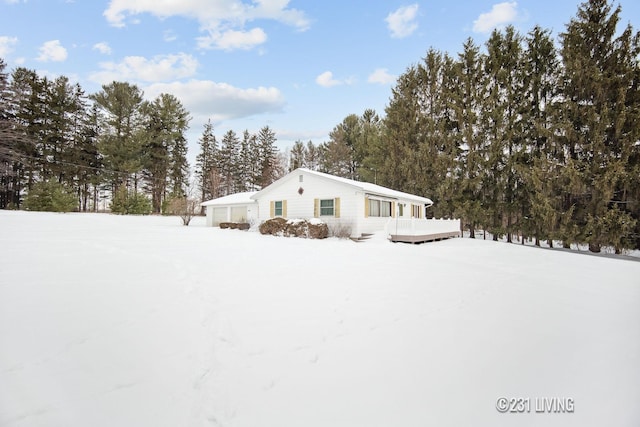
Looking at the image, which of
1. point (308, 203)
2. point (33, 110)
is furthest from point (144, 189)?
point (308, 203)

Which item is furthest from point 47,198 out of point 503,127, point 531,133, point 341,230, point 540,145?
point 540,145

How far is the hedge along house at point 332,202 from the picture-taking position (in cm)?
1353

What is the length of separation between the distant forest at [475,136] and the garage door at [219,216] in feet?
35.2

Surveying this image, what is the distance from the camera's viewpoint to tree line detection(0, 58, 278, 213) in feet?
77.7

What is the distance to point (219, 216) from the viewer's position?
21219mm

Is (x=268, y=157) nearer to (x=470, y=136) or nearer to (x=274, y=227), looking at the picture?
(x=274, y=227)

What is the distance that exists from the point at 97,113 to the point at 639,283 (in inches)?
1522

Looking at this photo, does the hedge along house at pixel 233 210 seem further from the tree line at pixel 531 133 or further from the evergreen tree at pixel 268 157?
the evergreen tree at pixel 268 157

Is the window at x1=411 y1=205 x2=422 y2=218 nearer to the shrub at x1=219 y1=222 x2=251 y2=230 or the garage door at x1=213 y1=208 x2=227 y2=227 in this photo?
the shrub at x1=219 y1=222 x2=251 y2=230

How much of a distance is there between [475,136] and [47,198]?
3117 cm

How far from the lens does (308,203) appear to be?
15133 millimetres

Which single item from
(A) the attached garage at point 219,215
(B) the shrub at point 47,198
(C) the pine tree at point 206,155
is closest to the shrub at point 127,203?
(B) the shrub at point 47,198

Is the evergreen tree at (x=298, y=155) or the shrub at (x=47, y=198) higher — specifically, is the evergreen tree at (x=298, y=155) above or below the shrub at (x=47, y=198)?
above

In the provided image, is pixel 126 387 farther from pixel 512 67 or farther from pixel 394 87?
pixel 394 87
